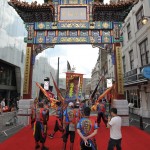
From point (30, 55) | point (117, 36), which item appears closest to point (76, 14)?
point (117, 36)

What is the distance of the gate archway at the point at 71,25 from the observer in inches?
406

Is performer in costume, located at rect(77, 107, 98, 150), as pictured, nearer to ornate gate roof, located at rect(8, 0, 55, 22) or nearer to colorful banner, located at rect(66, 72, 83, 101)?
colorful banner, located at rect(66, 72, 83, 101)

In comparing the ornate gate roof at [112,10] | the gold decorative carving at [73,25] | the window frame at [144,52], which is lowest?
the window frame at [144,52]

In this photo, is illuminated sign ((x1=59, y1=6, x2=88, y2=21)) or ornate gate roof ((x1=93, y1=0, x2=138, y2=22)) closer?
ornate gate roof ((x1=93, y1=0, x2=138, y2=22))

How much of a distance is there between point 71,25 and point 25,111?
6.58 m

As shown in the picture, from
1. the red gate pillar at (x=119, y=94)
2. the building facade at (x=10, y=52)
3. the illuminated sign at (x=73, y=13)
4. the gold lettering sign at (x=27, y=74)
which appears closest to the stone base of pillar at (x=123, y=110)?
the red gate pillar at (x=119, y=94)

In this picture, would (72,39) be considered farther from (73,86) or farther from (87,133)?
(87,133)

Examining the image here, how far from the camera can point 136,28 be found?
1481 centimetres

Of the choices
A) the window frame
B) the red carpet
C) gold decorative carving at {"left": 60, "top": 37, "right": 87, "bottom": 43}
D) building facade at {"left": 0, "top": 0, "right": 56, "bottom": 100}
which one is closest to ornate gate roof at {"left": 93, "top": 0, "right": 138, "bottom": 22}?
gold decorative carving at {"left": 60, "top": 37, "right": 87, "bottom": 43}

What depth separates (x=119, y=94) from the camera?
389 inches

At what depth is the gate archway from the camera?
10.3m

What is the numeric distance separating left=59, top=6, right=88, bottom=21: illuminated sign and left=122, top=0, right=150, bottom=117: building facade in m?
5.57

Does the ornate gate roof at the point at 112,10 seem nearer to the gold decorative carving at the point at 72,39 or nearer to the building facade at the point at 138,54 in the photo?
the gold decorative carving at the point at 72,39

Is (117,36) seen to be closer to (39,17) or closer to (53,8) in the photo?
(53,8)
